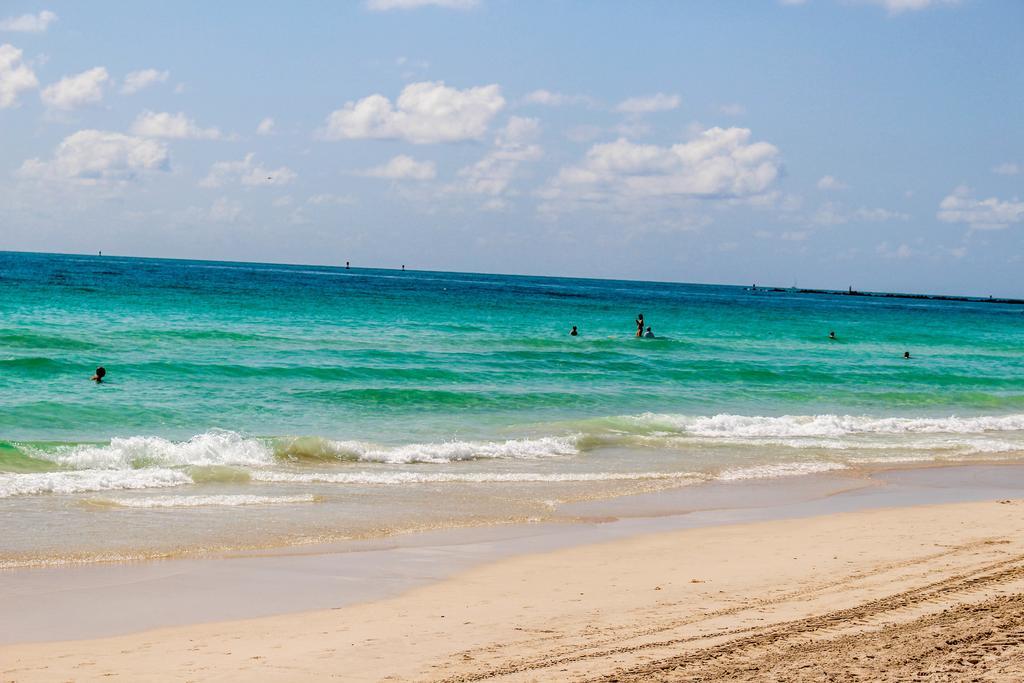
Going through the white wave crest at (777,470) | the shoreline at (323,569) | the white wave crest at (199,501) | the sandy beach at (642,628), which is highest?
the sandy beach at (642,628)

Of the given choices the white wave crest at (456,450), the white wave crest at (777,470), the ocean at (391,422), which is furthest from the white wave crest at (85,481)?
the white wave crest at (777,470)

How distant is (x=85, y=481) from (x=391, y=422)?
26.3ft

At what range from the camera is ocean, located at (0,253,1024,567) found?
41.0 ft

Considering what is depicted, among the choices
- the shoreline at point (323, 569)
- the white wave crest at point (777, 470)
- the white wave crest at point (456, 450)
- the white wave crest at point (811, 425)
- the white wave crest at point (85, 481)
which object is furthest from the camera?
the white wave crest at point (811, 425)

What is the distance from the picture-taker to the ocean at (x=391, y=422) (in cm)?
1250

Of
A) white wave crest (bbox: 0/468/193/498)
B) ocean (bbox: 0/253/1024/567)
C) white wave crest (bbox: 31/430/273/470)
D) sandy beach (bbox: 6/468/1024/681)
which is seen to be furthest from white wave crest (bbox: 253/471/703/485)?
sandy beach (bbox: 6/468/1024/681)

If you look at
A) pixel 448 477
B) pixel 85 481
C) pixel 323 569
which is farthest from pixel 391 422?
pixel 323 569

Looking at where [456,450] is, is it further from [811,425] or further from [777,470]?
[811,425]

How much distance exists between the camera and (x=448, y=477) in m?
15.4

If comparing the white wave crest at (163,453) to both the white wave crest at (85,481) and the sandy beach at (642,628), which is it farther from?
the sandy beach at (642,628)

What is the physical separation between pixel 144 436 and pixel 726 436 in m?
11.9

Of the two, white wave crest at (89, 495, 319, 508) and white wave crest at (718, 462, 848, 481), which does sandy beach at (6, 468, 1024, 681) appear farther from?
white wave crest at (718, 462, 848, 481)

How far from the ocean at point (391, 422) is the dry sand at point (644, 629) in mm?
2812

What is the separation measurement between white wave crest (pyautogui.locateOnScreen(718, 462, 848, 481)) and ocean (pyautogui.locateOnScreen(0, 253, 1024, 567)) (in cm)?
9
